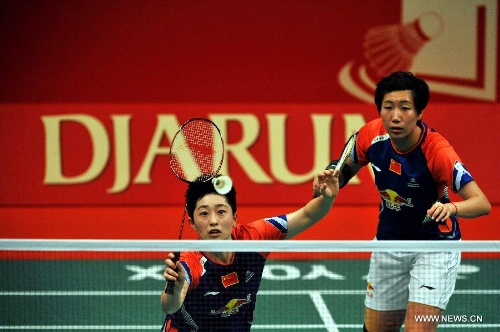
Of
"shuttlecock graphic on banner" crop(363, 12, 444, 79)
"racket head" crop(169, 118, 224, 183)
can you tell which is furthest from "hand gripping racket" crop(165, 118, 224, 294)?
"shuttlecock graphic on banner" crop(363, 12, 444, 79)

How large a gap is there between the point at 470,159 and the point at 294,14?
245 centimetres

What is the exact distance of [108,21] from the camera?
9.79 m

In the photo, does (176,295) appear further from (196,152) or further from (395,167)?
(395,167)

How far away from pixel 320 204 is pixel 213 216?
1.91 feet

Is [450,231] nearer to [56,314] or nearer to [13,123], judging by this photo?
[56,314]

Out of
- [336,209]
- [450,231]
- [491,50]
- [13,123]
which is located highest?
[491,50]

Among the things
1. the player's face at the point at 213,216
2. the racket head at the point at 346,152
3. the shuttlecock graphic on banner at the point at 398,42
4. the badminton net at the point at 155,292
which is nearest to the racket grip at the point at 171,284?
the player's face at the point at 213,216

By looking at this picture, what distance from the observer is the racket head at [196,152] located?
459cm

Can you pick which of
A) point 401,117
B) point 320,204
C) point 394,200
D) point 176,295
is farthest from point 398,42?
point 176,295

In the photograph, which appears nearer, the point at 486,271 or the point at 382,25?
the point at 486,271

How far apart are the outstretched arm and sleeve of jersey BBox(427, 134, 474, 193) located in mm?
507

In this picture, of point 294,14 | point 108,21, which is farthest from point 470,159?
point 108,21

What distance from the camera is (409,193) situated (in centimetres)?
471

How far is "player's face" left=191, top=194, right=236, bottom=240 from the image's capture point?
424 cm
